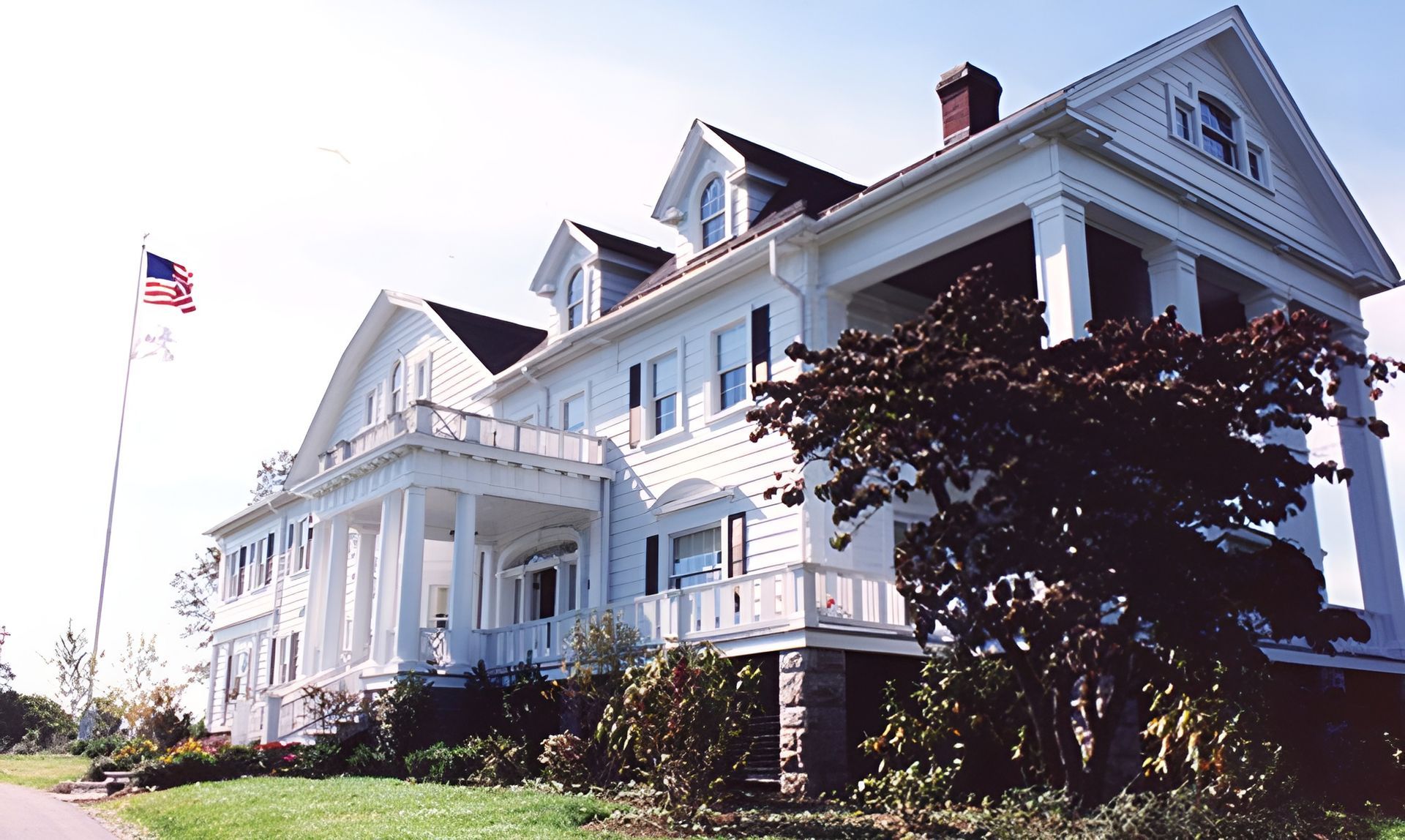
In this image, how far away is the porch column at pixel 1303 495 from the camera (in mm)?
18391

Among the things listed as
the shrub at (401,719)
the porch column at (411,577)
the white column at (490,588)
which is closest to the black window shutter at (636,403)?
the porch column at (411,577)

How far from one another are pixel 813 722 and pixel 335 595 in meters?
12.9

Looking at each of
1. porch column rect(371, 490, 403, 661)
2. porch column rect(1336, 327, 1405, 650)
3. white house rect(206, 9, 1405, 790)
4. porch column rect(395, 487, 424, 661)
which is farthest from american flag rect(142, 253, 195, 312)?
porch column rect(1336, 327, 1405, 650)

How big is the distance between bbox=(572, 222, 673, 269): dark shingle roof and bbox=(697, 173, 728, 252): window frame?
119 inches

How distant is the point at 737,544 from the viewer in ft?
64.7

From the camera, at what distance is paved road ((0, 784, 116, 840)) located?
14.3 m

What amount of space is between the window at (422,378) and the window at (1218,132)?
1819 cm

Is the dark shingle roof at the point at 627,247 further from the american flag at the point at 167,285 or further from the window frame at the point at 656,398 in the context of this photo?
the american flag at the point at 167,285

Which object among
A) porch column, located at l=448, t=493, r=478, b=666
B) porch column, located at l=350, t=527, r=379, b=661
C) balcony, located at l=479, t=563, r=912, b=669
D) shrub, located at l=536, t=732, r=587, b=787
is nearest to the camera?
shrub, located at l=536, t=732, r=587, b=787

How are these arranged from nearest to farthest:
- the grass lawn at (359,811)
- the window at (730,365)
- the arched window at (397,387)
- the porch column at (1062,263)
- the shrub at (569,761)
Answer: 1. the grass lawn at (359,811)
2. the porch column at (1062,263)
3. the shrub at (569,761)
4. the window at (730,365)
5. the arched window at (397,387)

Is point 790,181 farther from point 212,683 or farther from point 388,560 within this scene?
point 212,683

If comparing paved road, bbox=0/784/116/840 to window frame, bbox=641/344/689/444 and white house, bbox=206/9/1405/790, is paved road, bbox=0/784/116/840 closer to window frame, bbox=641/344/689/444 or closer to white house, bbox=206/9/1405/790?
white house, bbox=206/9/1405/790

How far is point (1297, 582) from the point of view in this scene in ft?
35.1

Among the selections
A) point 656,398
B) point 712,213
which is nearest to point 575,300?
point 656,398
